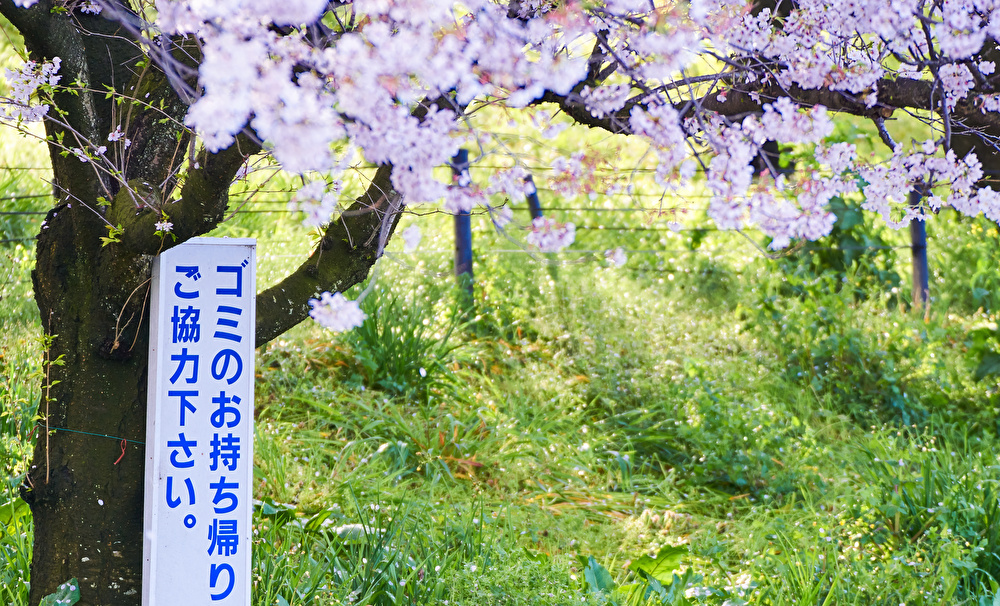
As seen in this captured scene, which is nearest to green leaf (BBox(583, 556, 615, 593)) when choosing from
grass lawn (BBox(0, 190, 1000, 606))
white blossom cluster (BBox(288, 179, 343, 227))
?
grass lawn (BBox(0, 190, 1000, 606))

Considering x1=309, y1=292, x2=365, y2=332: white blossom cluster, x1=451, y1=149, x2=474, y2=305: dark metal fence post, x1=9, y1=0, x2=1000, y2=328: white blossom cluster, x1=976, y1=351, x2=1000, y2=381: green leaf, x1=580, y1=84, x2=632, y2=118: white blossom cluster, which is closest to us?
x1=9, y1=0, x2=1000, y2=328: white blossom cluster

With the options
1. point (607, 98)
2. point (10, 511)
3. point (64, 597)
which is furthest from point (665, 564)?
point (10, 511)

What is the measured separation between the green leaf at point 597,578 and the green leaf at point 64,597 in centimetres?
149

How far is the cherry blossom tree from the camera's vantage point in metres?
1.55

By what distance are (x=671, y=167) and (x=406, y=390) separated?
3028 millimetres

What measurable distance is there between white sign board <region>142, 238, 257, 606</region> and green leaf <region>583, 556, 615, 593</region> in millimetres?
1071

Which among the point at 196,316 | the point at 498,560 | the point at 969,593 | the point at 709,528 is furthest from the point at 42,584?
the point at 969,593

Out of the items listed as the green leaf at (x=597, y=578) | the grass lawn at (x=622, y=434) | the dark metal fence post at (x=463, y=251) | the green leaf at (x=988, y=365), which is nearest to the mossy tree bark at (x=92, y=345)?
the grass lawn at (x=622, y=434)

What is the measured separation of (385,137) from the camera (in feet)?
4.63

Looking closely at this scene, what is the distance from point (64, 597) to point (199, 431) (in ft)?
1.88

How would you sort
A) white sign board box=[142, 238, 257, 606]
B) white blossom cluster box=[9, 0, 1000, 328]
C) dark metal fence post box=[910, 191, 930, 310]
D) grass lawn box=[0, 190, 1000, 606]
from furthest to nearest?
dark metal fence post box=[910, 191, 930, 310] → grass lawn box=[0, 190, 1000, 606] → white sign board box=[142, 238, 257, 606] → white blossom cluster box=[9, 0, 1000, 328]

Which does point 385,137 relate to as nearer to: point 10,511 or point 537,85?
point 537,85

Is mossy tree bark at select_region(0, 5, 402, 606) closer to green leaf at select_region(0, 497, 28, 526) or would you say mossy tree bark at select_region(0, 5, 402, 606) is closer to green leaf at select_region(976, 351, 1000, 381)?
green leaf at select_region(0, 497, 28, 526)

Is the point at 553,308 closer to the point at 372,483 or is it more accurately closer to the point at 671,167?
the point at 372,483
